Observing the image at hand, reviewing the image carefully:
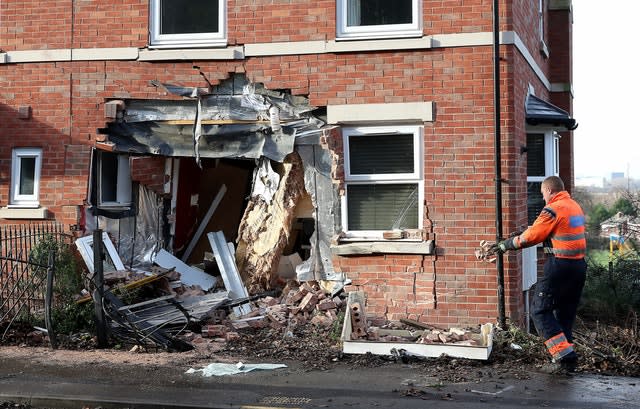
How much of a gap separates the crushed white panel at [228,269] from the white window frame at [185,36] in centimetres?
249

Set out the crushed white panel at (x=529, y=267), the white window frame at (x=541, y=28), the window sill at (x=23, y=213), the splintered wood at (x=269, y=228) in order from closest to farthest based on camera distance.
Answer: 1. the crushed white panel at (x=529, y=267)
2. the splintered wood at (x=269, y=228)
3. the window sill at (x=23, y=213)
4. the white window frame at (x=541, y=28)

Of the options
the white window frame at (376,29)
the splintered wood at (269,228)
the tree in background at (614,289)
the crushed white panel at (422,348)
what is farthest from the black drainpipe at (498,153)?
the tree in background at (614,289)

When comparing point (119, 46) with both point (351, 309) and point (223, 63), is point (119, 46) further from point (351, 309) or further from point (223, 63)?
point (351, 309)

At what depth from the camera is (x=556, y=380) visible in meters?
6.85

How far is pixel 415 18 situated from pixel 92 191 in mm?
4672

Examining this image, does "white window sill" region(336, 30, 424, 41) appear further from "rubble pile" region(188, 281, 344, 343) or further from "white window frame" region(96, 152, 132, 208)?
"white window frame" region(96, 152, 132, 208)

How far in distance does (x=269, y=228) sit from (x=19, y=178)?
3.42 m

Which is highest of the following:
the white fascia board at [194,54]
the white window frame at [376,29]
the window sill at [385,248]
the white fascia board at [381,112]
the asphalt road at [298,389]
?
the white window frame at [376,29]

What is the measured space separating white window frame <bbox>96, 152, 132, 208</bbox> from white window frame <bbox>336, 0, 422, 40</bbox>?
3339 millimetres

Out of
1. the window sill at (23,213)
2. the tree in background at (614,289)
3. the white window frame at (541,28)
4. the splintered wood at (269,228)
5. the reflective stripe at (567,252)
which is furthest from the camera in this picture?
the white window frame at (541,28)

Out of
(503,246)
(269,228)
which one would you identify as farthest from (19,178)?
(503,246)

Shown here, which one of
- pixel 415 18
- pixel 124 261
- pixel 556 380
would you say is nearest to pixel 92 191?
pixel 124 261

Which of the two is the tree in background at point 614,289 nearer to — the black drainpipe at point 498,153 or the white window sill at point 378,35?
the black drainpipe at point 498,153

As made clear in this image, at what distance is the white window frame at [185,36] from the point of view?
369 inches
